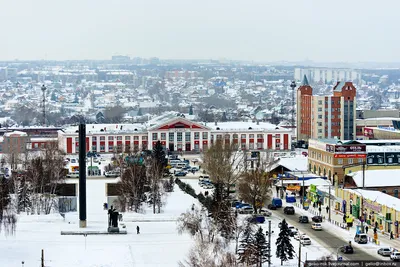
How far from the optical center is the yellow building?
1888 cm

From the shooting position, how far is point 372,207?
1995cm

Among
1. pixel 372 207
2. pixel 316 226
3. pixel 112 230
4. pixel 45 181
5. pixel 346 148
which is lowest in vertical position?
pixel 316 226

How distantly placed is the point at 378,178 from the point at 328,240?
5326 mm

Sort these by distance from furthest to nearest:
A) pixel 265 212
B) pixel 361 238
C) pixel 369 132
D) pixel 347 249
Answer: pixel 369 132 → pixel 265 212 → pixel 361 238 → pixel 347 249

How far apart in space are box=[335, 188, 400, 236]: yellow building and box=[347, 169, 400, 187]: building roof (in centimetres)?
101

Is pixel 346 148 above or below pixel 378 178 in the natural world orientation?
above

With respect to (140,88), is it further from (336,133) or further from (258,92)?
(336,133)

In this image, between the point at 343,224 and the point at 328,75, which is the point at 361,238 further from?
the point at 328,75

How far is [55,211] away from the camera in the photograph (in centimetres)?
2122

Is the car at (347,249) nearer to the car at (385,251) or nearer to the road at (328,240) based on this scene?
the road at (328,240)

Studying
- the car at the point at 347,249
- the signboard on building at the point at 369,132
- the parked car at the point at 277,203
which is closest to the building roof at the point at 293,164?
the parked car at the point at 277,203

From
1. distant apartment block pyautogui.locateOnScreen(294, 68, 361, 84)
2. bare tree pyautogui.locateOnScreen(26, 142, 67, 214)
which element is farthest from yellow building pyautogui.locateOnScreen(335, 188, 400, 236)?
distant apartment block pyautogui.locateOnScreen(294, 68, 361, 84)

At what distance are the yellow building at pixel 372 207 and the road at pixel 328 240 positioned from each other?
1175 millimetres

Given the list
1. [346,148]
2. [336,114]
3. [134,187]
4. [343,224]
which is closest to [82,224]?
[134,187]
